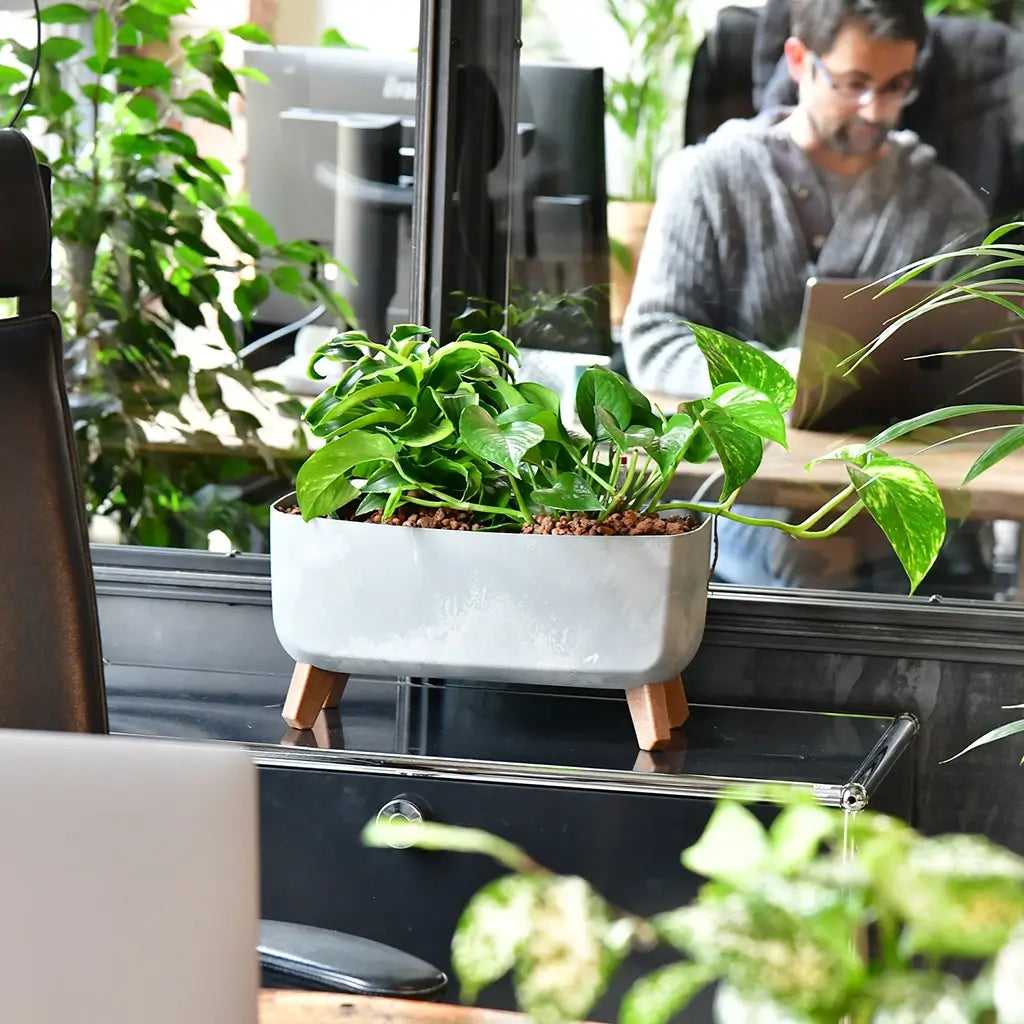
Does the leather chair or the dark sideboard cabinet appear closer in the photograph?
the leather chair

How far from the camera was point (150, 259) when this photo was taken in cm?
210

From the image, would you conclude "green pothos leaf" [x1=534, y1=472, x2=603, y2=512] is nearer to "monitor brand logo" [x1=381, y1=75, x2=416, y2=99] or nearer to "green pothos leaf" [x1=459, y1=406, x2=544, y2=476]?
"green pothos leaf" [x1=459, y1=406, x2=544, y2=476]

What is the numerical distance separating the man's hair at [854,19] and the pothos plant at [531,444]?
0.52 metres

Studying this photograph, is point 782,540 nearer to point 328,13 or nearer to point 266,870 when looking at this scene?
point 266,870

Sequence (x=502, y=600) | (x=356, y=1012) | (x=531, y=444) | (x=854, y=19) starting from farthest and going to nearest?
(x=854, y=19) → (x=502, y=600) → (x=531, y=444) → (x=356, y=1012)

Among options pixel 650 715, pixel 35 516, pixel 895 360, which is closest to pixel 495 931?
pixel 35 516

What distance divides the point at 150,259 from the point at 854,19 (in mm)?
1006

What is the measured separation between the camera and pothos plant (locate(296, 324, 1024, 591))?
4.89 feet

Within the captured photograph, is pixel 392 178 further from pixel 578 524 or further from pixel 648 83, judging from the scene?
pixel 578 524

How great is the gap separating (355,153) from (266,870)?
3.10ft

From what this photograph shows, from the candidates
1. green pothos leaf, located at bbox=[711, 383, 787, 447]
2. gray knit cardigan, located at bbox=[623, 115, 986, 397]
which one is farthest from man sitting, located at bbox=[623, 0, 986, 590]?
green pothos leaf, located at bbox=[711, 383, 787, 447]

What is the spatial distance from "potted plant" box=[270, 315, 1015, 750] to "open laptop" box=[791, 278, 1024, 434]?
353 mm

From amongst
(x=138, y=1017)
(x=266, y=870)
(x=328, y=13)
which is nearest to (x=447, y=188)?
(x=328, y=13)

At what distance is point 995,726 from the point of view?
1.85m
